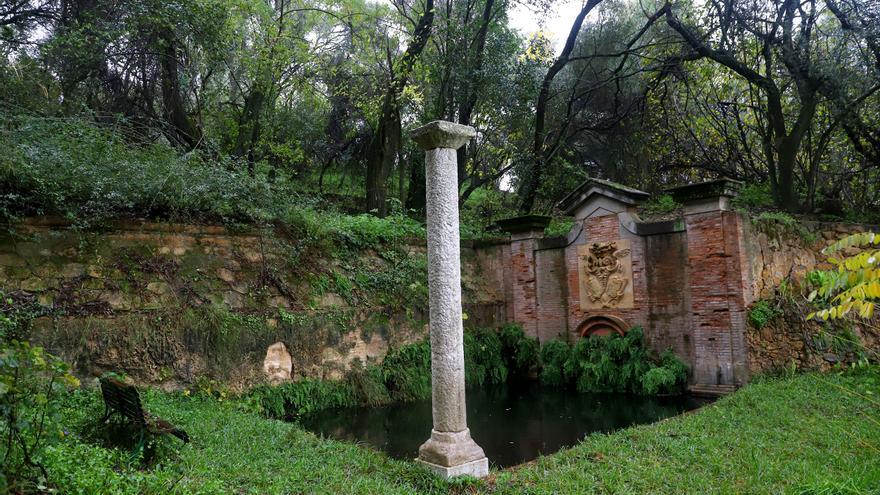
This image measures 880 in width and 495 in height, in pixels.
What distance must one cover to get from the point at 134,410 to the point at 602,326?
7871 millimetres

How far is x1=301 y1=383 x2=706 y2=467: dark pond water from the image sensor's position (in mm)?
6352

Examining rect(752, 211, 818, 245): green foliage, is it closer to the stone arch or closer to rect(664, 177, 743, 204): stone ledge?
rect(664, 177, 743, 204): stone ledge

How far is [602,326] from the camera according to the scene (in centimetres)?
1020

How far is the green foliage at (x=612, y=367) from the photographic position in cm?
879

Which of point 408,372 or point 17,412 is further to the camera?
point 408,372

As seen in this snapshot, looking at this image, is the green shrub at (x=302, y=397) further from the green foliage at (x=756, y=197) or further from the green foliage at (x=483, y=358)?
the green foliage at (x=756, y=197)

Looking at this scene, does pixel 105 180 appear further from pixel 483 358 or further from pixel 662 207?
pixel 662 207

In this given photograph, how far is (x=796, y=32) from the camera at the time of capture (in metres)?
10.9

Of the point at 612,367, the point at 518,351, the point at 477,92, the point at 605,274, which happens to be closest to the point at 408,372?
the point at 518,351

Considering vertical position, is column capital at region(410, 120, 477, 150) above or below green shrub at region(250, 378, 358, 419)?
above

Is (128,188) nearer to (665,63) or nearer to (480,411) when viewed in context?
(480,411)

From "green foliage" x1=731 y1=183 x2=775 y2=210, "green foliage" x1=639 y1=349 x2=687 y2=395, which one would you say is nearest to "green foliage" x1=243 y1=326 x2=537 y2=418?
"green foliage" x1=639 y1=349 x2=687 y2=395

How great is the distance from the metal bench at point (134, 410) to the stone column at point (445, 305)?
2160 millimetres

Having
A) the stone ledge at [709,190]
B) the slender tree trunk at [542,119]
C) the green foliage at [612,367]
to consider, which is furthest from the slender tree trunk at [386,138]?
the stone ledge at [709,190]
